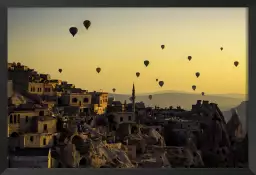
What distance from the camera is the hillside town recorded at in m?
2.40

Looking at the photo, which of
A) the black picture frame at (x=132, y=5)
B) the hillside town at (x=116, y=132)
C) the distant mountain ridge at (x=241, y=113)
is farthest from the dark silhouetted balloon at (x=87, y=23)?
the distant mountain ridge at (x=241, y=113)

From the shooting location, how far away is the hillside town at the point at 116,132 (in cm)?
240

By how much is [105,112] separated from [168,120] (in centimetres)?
35

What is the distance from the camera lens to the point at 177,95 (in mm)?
2424

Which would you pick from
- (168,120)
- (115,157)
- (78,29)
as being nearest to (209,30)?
(168,120)

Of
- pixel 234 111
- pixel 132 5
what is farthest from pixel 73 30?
pixel 234 111

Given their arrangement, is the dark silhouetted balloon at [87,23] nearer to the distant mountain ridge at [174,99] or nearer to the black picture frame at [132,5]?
the black picture frame at [132,5]

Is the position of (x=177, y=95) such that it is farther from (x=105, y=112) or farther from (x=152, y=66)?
(x=105, y=112)

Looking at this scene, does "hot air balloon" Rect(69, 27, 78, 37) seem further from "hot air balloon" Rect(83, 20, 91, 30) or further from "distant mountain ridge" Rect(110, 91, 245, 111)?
"distant mountain ridge" Rect(110, 91, 245, 111)

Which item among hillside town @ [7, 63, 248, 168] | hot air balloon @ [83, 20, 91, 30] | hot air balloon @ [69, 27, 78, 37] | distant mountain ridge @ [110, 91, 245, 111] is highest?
hot air balloon @ [83, 20, 91, 30]

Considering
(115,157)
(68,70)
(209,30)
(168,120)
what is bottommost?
(115,157)

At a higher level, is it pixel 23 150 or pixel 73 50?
pixel 73 50

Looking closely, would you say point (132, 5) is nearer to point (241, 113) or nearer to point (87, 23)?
point (87, 23)

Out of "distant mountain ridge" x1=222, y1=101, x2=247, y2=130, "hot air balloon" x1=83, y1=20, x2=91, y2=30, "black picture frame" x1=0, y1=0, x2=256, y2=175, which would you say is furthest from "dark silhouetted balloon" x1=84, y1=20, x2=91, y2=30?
"distant mountain ridge" x1=222, y1=101, x2=247, y2=130
